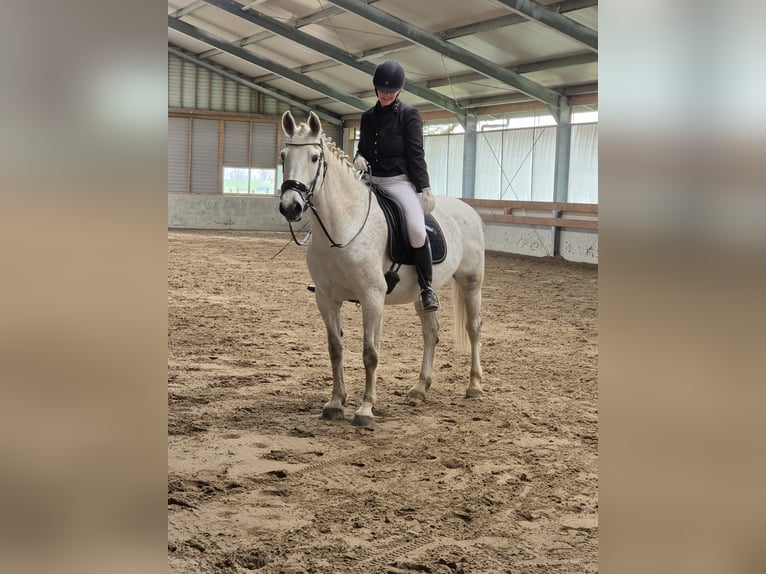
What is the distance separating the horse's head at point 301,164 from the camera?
471 centimetres

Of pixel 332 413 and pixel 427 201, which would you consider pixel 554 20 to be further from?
pixel 332 413

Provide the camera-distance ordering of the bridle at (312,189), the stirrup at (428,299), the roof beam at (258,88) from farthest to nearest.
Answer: the roof beam at (258,88) → the stirrup at (428,299) → the bridle at (312,189)

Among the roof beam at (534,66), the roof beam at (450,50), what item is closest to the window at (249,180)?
the roof beam at (534,66)

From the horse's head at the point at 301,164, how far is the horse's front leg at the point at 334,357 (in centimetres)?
74

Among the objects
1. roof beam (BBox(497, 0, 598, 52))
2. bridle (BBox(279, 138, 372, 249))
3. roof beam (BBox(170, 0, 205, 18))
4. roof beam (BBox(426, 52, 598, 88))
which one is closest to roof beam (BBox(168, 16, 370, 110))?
roof beam (BBox(170, 0, 205, 18))

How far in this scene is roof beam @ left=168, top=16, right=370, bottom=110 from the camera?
22130 mm

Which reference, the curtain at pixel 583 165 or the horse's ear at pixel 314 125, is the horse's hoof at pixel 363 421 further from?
the curtain at pixel 583 165

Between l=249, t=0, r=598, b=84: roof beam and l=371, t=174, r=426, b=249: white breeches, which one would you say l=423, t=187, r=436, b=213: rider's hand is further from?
l=249, t=0, r=598, b=84: roof beam

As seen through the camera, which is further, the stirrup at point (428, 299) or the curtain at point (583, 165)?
the curtain at point (583, 165)

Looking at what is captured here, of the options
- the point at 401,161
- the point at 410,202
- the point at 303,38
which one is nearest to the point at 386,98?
the point at 401,161

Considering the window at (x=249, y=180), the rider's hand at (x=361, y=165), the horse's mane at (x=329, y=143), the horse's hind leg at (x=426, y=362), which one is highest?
the window at (x=249, y=180)
